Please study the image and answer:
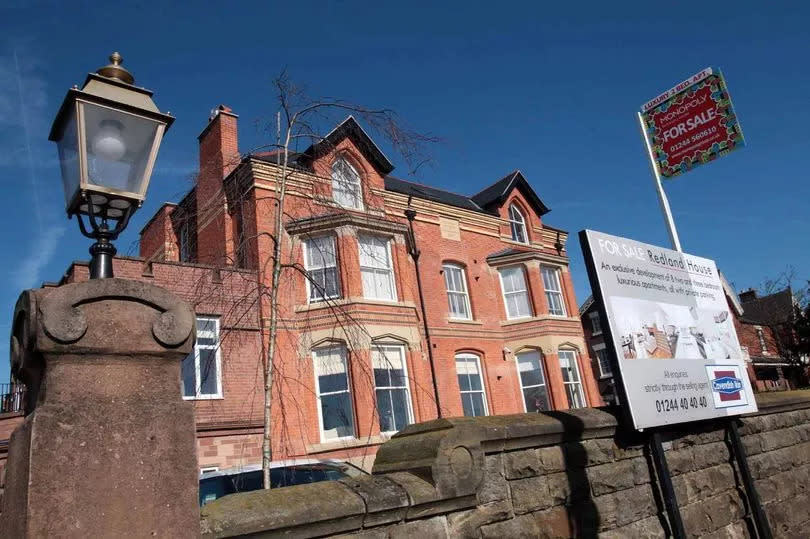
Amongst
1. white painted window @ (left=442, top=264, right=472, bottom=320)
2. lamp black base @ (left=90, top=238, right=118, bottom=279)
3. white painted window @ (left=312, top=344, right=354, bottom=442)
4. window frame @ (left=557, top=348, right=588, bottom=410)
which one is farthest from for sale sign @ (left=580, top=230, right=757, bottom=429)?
window frame @ (left=557, top=348, right=588, bottom=410)

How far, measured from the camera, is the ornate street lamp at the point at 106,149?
3062 millimetres

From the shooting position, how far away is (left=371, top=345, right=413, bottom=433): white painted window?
16.3 m

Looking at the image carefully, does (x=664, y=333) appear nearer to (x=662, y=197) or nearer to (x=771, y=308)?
(x=662, y=197)

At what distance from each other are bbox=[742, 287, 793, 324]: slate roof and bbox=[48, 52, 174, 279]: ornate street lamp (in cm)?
4468

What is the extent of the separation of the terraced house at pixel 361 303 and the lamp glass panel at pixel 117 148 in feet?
19.5

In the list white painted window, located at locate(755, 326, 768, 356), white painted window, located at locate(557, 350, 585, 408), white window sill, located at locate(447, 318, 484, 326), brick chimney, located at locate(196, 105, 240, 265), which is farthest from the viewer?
white painted window, located at locate(755, 326, 768, 356)

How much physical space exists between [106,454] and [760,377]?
146 feet

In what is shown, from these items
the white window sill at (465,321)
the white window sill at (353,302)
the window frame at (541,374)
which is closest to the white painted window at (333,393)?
the white window sill at (353,302)

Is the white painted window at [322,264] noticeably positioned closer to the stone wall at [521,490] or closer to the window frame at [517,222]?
the window frame at [517,222]

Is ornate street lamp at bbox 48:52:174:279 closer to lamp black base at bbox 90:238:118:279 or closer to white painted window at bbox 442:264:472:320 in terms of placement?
lamp black base at bbox 90:238:118:279

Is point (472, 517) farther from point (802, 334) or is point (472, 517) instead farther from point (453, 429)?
point (802, 334)

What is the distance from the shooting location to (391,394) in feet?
54.7

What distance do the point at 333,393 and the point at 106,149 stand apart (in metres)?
13.2

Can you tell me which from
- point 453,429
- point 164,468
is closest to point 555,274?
point 453,429
